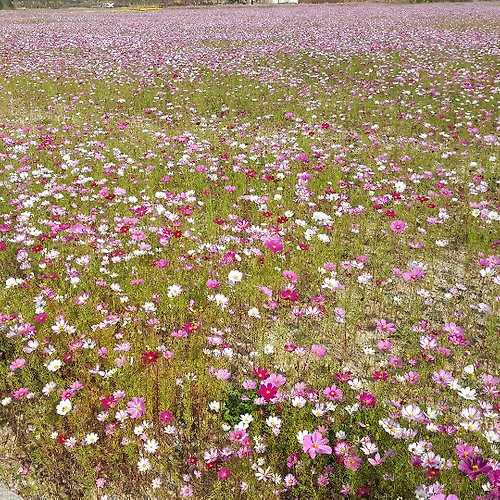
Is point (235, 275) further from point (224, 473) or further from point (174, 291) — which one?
point (224, 473)

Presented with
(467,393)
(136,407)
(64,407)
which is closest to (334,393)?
(467,393)

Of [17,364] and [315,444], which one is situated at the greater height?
[17,364]

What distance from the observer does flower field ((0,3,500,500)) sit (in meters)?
2.89

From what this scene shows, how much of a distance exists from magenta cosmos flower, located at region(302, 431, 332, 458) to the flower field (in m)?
0.01

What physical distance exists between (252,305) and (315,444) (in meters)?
1.98

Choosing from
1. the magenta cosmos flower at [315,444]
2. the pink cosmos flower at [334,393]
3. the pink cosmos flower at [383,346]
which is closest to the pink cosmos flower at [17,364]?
the magenta cosmos flower at [315,444]

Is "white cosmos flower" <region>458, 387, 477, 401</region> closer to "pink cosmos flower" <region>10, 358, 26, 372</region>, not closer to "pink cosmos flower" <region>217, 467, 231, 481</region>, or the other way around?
"pink cosmos flower" <region>217, 467, 231, 481</region>

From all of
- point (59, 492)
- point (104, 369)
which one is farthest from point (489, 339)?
point (59, 492)

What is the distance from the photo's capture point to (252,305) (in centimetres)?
458

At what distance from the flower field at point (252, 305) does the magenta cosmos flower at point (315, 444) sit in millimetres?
13

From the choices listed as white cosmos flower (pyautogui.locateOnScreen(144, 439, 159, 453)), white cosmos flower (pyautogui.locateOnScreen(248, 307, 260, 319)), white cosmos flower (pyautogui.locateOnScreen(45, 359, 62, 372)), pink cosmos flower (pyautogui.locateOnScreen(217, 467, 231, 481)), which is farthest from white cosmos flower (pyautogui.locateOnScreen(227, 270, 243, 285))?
pink cosmos flower (pyautogui.locateOnScreen(217, 467, 231, 481))

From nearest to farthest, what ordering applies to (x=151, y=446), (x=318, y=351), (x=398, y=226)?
(x=151, y=446) < (x=318, y=351) < (x=398, y=226)

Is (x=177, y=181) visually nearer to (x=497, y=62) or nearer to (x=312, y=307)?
(x=312, y=307)

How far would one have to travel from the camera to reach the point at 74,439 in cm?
298
